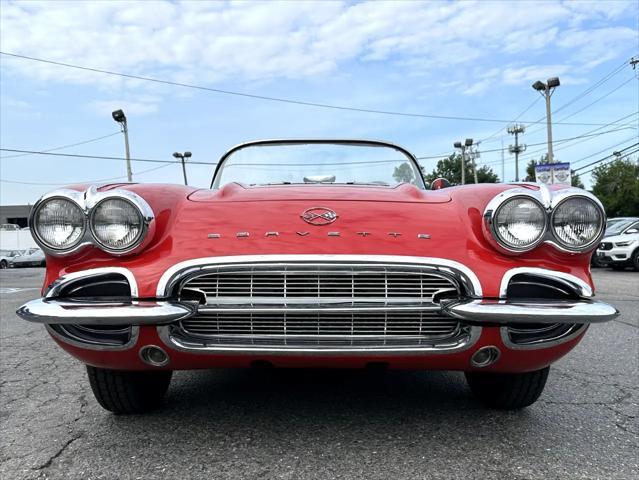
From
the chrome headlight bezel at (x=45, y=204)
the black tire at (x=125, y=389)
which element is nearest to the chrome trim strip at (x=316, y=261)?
the chrome headlight bezel at (x=45, y=204)

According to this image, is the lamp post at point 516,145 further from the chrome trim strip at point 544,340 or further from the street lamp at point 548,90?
the chrome trim strip at point 544,340

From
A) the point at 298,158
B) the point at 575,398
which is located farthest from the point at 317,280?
the point at 298,158

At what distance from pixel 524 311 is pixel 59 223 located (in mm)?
1797

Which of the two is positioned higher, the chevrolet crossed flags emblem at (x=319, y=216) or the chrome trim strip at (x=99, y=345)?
the chevrolet crossed flags emblem at (x=319, y=216)

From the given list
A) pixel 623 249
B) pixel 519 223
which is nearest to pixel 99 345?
pixel 519 223

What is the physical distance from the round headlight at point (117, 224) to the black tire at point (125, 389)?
1.88ft

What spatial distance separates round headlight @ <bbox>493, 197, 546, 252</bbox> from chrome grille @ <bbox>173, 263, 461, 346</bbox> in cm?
30

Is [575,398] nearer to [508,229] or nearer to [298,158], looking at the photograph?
[508,229]

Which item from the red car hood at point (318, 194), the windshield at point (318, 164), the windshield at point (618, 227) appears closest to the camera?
the red car hood at point (318, 194)

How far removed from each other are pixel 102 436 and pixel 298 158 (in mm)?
2248

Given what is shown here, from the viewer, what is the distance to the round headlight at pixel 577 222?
2061 millimetres

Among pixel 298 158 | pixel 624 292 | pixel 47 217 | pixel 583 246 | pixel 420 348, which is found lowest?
pixel 624 292

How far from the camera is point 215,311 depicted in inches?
75.6

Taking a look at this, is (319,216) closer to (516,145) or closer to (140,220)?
(140,220)
